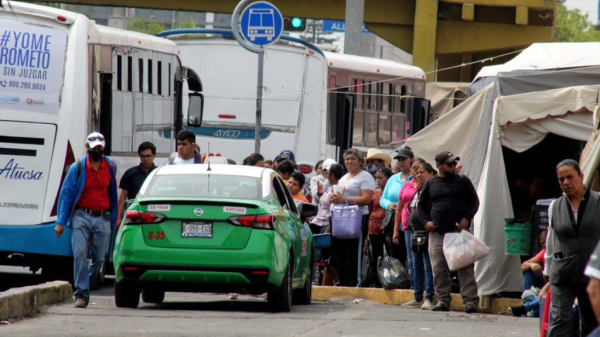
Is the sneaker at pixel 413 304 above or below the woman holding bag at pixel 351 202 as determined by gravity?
below

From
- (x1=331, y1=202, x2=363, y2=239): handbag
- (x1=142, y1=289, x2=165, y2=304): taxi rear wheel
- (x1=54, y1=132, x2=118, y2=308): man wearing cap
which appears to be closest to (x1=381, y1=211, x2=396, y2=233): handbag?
(x1=331, y1=202, x2=363, y2=239): handbag

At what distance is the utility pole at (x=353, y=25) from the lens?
26231 mm

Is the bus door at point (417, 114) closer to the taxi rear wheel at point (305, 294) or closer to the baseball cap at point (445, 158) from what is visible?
the taxi rear wheel at point (305, 294)

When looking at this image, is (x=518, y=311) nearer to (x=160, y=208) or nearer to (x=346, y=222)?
(x=346, y=222)

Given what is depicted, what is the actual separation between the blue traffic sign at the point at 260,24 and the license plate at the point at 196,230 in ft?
18.6

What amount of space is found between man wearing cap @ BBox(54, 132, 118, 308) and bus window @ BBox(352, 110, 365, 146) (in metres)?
11.6

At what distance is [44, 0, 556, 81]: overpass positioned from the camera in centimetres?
3269

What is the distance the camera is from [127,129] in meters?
16.5

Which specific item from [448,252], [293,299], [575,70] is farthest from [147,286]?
[575,70]

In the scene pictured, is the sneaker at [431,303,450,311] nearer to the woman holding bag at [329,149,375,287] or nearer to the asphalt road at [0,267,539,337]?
the asphalt road at [0,267,539,337]

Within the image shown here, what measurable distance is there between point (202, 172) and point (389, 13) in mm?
21495

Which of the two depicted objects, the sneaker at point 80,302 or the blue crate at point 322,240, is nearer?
the sneaker at point 80,302

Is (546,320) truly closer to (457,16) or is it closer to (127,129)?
(127,129)

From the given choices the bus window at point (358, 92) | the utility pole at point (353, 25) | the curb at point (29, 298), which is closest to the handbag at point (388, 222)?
the curb at point (29, 298)
